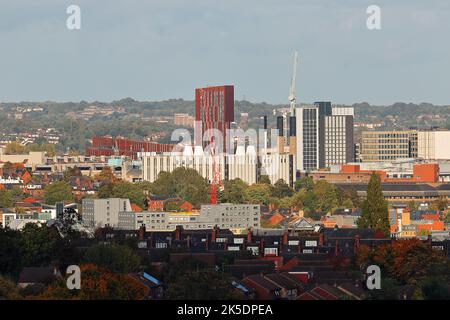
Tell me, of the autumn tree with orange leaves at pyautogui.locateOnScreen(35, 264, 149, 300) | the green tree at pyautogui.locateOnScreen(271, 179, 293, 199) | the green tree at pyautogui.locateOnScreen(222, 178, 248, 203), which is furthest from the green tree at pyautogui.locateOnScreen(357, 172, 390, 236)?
the green tree at pyautogui.locateOnScreen(271, 179, 293, 199)

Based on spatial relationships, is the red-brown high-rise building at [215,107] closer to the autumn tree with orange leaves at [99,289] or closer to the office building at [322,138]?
the office building at [322,138]

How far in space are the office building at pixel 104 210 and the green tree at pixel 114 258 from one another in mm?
39918

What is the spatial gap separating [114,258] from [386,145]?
4803 inches

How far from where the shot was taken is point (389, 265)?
55281 millimetres

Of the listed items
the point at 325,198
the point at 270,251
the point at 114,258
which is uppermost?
the point at 325,198

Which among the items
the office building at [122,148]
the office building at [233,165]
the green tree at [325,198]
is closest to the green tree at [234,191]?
the green tree at [325,198]

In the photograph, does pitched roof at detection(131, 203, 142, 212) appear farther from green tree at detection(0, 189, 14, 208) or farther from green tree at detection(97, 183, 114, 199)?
green tree at detection(0, 189, 14, 208)

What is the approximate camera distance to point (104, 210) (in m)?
99.2

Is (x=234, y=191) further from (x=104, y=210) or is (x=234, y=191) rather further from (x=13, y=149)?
(x=13, y=149)

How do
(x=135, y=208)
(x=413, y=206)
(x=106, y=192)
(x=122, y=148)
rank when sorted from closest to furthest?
(x=135, y=208) < (x=106, y=192) < (x=413, y=206) < (x=122, y=148)

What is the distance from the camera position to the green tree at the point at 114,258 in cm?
5244

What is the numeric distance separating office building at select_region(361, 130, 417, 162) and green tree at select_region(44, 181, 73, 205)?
5142 cm

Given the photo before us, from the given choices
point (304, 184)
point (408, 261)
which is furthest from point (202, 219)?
point (408, 261)

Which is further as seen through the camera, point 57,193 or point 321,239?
point 57,193
